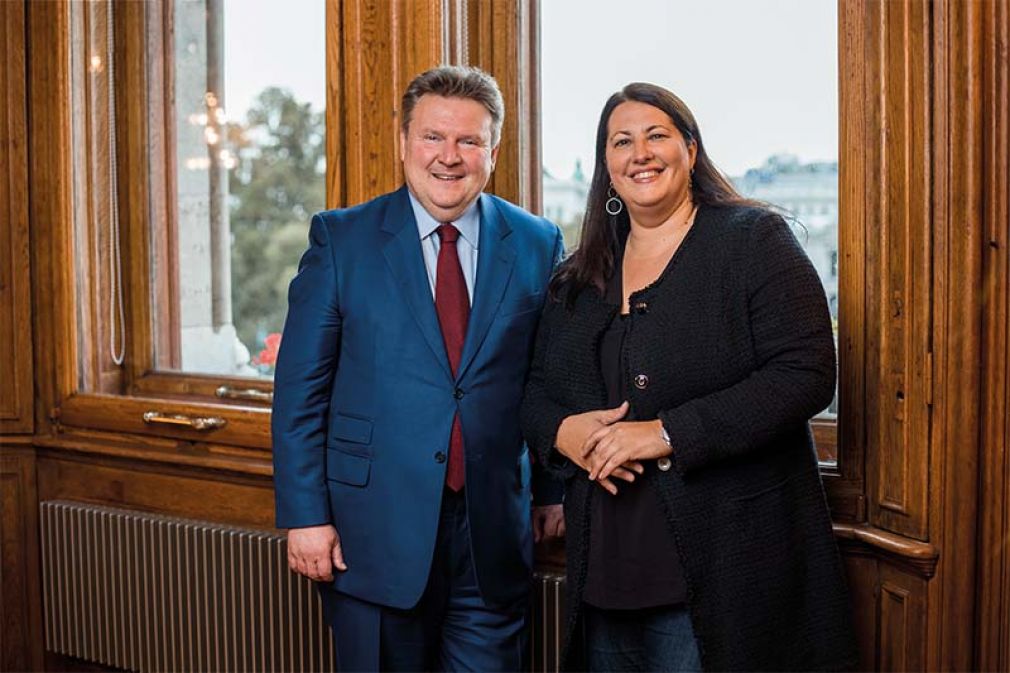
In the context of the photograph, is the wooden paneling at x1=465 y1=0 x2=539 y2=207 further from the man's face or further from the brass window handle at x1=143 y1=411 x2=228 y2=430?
the brass window handle at x1=143 y1=411 x2=228 y2=430

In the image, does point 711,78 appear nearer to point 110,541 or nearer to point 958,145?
point 958,145

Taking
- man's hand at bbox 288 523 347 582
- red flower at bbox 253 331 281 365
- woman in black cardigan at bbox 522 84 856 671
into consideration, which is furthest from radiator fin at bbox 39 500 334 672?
woman in black cardigan at bbox 522 84 856 671

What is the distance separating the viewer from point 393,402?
2.33 m

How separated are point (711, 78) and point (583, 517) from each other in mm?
1105

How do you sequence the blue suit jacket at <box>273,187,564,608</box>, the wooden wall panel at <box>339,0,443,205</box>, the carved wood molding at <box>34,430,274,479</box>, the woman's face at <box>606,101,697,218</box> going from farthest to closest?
the carved wood molding at <box>34,430,274,479</box> < the wooden wall panel at <box>339,0,443,205</box> < the blue suit jacket at <box>273,187,564,608</box> < the woman's face at <box>606,101,697,218</box>

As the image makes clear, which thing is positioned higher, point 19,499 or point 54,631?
point 19,499

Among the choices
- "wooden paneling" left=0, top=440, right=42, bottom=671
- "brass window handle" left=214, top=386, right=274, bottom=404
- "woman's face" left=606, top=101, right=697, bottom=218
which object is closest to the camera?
"woman's face" left=606, top=101, right=697, bottom=218

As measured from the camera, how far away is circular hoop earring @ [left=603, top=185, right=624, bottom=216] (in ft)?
7.38

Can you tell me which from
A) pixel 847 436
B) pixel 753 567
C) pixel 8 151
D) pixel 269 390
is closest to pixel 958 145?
pixel 847 436

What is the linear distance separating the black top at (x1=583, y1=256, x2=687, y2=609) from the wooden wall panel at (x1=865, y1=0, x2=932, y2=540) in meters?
0.53

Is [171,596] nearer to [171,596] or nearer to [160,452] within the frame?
[171,596]

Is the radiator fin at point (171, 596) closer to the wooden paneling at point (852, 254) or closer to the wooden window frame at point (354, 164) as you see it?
the wooden window frame at point (354, 164)

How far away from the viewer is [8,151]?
11.8ft

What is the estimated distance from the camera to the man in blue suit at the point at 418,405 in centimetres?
233
